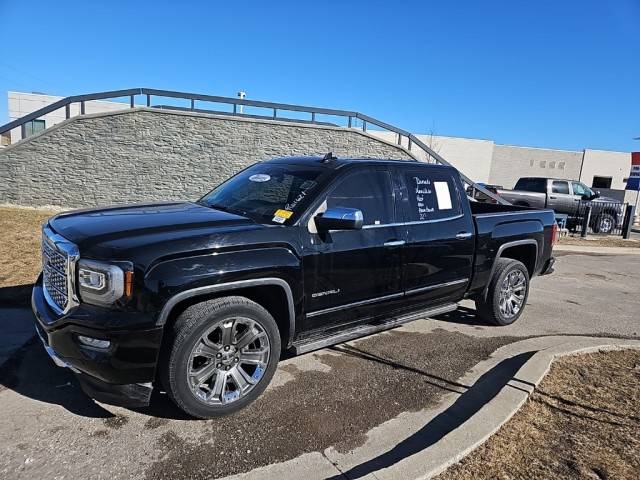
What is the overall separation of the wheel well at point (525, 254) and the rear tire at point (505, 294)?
0.19 metres

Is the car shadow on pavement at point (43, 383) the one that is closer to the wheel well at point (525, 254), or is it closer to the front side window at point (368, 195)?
the front side window at point (368, 195)

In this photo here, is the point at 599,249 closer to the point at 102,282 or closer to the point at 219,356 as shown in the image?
the point at 219,356

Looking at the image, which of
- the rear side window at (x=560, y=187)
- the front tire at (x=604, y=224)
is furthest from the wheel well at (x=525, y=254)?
the front tire at (x=604, y=224)

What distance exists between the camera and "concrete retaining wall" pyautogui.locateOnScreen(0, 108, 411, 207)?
14.6 metres

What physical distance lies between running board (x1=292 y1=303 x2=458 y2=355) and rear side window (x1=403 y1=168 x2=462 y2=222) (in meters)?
0.96

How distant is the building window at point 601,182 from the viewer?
45763 millimetres

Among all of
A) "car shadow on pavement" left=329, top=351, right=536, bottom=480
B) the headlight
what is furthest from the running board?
the headlight

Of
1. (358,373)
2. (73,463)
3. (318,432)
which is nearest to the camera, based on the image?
(73,463)

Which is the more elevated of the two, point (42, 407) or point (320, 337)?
point (320, 337)

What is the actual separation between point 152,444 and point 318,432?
1072 mm

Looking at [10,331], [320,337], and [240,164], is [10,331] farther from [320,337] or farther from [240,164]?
[240,164]

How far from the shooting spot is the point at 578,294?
7602mm

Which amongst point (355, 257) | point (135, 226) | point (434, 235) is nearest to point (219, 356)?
point (135, 226)

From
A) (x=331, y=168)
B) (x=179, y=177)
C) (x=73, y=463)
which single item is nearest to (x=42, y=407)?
(x=73, y=463)
